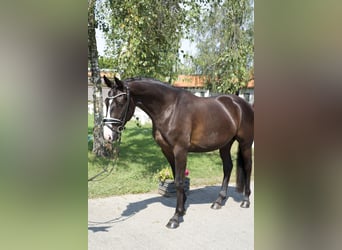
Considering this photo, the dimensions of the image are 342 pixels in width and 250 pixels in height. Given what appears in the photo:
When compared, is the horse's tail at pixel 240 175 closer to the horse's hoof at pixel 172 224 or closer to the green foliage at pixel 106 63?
the horse's hoof at pixel 172 224

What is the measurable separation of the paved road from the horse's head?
0.75m

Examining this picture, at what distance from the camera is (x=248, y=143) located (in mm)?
3424

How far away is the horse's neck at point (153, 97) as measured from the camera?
9.11 ft

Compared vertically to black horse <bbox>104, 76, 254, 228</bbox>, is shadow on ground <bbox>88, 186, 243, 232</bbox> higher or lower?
lower

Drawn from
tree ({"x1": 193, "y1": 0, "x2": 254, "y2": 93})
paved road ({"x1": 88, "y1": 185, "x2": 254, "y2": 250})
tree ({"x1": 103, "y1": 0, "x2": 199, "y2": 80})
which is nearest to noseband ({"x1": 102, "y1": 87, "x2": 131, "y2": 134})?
paved road ({"x1": 88, "y1": 185, "x2": 254, "y2": 250})

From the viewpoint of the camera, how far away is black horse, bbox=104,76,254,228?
261 centimetres

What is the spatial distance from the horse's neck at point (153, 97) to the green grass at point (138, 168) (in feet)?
2.97

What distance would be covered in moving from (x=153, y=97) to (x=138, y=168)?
7.03 feet

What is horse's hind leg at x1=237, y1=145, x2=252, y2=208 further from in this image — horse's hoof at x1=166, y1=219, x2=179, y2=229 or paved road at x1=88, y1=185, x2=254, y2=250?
horse's hoof at x1=166, y1=219, x2=179, y2=229

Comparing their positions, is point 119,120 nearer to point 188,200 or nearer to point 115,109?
point 115,109

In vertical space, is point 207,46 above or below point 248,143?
above
